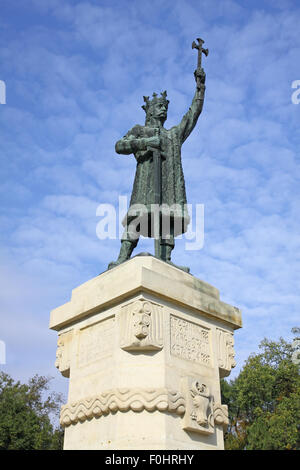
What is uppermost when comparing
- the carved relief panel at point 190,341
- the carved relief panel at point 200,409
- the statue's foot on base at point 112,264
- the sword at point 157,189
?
the sword at point 157,189

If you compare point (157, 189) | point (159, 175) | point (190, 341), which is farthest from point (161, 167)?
point (190, 341)

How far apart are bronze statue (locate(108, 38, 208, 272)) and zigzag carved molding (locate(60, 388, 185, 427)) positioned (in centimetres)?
205

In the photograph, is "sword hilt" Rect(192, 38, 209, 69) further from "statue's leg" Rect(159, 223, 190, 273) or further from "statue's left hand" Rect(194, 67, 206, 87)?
"statue's leg" Rect(159, 223, 190, 273)

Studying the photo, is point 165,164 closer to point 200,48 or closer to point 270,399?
point 200,48

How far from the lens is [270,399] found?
3441 centimetres

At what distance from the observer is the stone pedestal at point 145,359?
5570mm

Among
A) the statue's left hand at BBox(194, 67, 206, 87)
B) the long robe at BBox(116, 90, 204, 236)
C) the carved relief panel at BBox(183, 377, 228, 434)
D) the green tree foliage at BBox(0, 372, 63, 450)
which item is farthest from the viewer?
the green tree foliage at BBox(0, 372, 63, 450)

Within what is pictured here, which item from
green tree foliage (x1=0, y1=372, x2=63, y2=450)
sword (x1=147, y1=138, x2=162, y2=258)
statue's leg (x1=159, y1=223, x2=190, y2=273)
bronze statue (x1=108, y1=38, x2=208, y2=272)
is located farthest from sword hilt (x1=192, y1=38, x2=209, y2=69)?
green tree foliage (x1=0, y1=372, x2=63, y2=450)

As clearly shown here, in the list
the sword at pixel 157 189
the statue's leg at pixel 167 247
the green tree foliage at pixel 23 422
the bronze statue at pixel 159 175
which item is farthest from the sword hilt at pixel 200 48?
the green tree foliage at pixel 23 422

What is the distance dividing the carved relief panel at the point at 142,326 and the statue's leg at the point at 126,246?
1311mm

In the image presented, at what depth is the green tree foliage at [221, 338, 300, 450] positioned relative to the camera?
2969 cm

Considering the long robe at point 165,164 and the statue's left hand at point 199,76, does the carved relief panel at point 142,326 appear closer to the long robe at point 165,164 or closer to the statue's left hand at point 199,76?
the long robe at point 165,164
